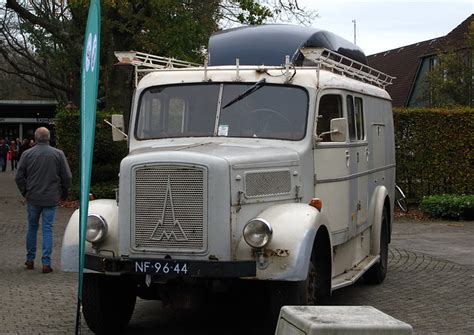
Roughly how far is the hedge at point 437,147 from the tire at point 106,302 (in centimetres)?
1426

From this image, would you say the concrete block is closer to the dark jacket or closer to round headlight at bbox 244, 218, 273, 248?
round headlight at bbox 244, 218, 273, 248

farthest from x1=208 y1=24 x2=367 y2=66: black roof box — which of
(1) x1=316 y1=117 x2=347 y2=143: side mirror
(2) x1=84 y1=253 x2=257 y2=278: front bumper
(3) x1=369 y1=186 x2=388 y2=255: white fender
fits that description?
(2) x1=84 y1=253 x2=257 y2=278: front bumper

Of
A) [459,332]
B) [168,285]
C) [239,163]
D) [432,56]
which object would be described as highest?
[432,56]

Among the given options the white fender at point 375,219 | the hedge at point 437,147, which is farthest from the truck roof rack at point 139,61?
the hedge at point 437,147

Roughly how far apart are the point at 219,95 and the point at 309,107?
2.91ft

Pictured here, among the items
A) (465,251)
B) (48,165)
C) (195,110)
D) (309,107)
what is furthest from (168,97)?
(465,251)

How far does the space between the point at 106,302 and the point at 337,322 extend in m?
3.65

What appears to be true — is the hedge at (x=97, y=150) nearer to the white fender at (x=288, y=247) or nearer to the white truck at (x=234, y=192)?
the white truck at (x=234, y=192)

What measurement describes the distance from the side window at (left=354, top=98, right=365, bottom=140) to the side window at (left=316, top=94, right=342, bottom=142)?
80 centimetres

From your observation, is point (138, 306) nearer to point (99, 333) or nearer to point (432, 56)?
point (99, 333)

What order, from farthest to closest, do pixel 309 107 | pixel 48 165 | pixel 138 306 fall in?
pixel 48 165
pixel 138 306
pixel 309 107

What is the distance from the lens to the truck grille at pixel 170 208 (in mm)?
7246

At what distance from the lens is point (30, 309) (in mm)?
9133

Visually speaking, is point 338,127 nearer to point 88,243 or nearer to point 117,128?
point 117,128
